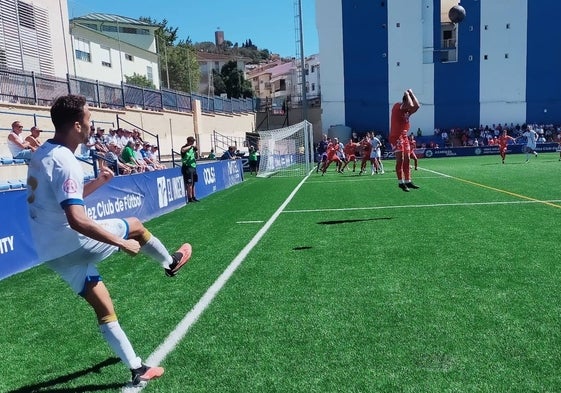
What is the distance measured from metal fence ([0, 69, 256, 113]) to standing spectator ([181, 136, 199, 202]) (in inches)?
293

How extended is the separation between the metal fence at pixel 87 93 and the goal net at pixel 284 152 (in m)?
7.37

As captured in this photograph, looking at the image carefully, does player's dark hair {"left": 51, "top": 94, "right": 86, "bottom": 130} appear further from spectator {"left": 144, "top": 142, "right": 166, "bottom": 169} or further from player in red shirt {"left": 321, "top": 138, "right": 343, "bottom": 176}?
player in red shirt {"left": 321, "top": 138, "right": 343, "bottom": 176}

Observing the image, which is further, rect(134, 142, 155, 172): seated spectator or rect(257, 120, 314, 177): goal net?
rect(257, 120, 314, 177): goal net

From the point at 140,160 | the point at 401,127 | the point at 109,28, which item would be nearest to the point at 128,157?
the point at 140,160

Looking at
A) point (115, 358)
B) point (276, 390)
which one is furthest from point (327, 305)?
point (115, 358)

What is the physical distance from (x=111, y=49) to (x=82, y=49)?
5858 mm

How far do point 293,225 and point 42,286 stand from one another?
4872 mm

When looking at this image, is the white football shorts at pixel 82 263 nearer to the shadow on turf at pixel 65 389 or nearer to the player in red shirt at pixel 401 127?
the shadow on turf at pixel 65 389

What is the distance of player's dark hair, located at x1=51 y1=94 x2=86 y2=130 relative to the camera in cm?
306

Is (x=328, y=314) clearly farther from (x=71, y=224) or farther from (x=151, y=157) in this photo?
(x=151, y=157)

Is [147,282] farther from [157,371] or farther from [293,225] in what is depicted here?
[293,225]

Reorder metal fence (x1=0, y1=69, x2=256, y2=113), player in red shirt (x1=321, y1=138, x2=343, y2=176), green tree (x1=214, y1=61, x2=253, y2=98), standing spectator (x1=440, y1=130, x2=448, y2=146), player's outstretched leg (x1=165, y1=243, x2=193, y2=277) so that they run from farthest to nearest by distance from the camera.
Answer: green tree (x1=214, y1=61, x2=253, y2=98), standing spectator (x1=440, y1=130, x2=448, y2=146), player in red shirt (x1=321, y1=138, x2=343, y2=176), metal fence (x1=0, y1=69, x2=256, y2=113), player's outstretched leg (x1=165, y1=243, x2=193, y2=277)

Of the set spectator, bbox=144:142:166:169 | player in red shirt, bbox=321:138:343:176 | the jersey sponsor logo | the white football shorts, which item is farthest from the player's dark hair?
player in red shirt, bbox=321:138:343:176

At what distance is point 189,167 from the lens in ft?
50.7
